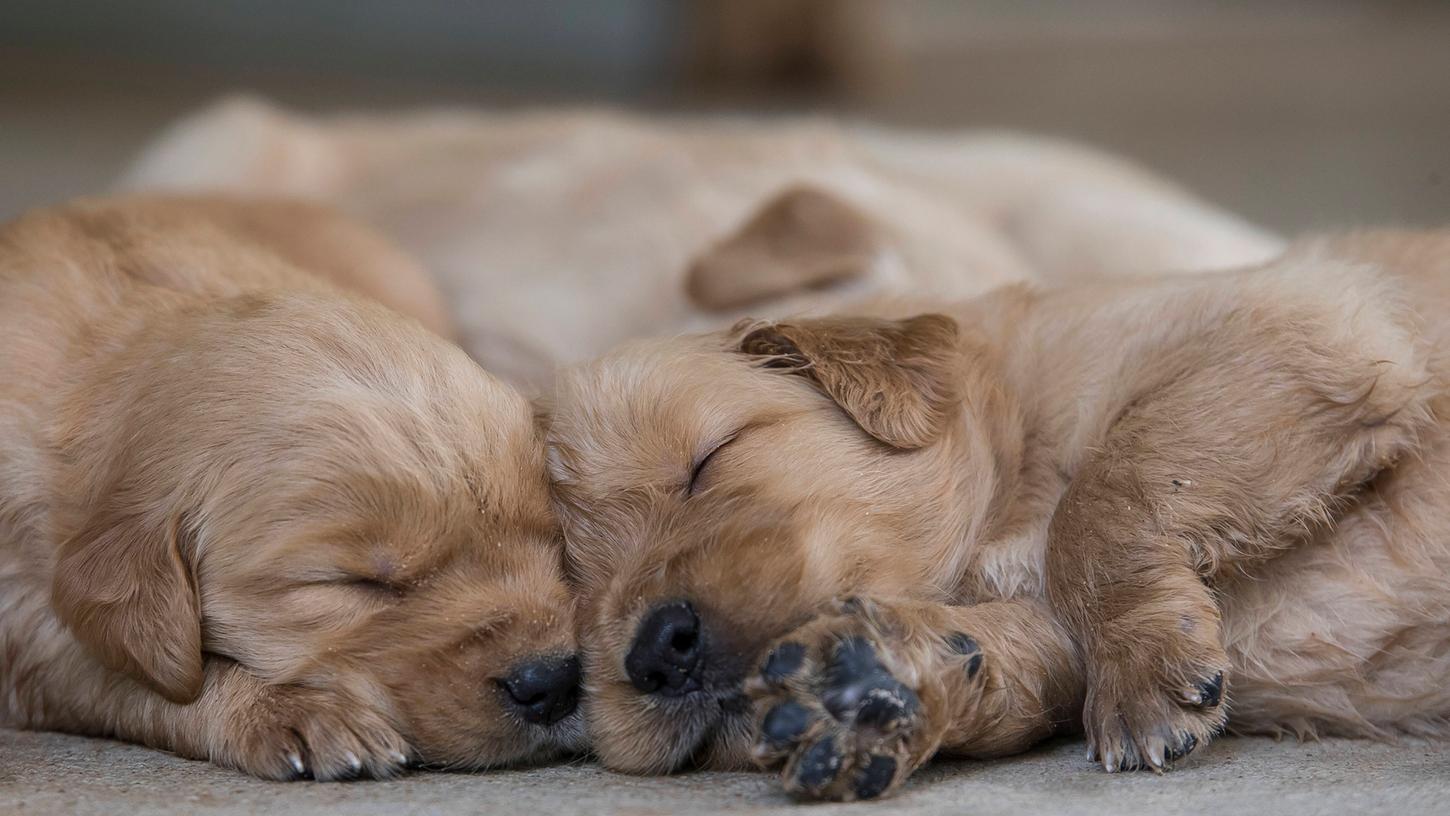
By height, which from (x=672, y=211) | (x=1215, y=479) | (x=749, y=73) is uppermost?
(x=1215, y=479)

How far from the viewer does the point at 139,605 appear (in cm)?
314

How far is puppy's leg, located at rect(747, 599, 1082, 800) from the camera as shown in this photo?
2734 millimetres

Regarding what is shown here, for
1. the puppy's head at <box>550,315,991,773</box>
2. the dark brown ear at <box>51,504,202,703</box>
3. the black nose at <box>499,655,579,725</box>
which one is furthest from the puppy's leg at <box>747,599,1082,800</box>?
the dark brown ear at <box>51,504,202,703</box>

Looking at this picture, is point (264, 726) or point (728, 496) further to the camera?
point (728, 496)

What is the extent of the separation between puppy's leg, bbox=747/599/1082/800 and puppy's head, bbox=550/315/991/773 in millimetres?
117

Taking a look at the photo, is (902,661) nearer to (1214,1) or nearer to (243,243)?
(243,243)

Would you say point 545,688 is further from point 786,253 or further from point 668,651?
point 786,253

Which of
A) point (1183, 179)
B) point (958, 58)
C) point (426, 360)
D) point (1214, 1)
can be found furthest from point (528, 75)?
point (426, 360)

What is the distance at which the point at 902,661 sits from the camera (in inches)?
113

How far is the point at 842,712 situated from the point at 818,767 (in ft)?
0.33

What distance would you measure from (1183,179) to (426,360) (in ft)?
27.6

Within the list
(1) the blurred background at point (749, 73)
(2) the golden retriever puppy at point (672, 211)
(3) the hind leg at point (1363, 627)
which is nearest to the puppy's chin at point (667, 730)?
(3) the hind leg at point (1363, 627)

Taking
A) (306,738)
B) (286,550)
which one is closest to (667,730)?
(306,738)

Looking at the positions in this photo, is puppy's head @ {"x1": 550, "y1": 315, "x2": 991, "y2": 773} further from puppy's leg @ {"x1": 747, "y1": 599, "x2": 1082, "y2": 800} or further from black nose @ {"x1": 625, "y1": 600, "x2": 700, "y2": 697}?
puppy's leg @ {"x1": 747, "y1": 599, "x2": 1082, "y2": 800}
